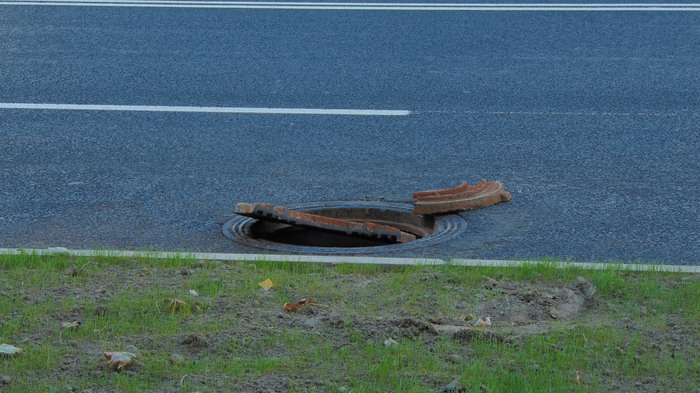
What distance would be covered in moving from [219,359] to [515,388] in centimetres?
104

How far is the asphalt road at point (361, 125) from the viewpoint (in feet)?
18.1

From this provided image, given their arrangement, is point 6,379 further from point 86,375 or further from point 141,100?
point 141,100

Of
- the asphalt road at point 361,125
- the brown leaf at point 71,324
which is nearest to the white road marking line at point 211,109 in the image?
the asphalt road at point 361,125

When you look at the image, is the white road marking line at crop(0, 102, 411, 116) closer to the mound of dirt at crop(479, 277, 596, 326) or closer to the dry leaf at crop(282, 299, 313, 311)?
the mound of dirt at crop(479, 277, 596, 326)

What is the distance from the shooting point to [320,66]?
8.90 m

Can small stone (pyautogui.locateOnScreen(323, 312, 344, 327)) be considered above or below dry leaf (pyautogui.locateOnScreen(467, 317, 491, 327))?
above

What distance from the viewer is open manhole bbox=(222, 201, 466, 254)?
5.50 m

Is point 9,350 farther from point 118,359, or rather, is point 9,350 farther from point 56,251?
point 56,251

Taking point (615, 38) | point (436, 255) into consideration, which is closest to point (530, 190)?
point (436, 255)

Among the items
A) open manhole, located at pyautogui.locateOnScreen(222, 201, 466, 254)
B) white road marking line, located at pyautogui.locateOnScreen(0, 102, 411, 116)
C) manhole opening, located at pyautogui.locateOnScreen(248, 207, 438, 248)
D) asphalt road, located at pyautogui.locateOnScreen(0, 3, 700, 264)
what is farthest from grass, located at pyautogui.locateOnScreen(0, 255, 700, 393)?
white road marking line, located at pyautogui.locateOnScreen(0, 102, 411, 116)

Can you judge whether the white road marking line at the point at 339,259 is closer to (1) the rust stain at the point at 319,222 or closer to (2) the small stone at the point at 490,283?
(2) the small stone at the point at 490,283

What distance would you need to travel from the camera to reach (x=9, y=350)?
367 cm

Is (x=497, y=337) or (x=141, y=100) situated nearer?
(x=497, y=337)

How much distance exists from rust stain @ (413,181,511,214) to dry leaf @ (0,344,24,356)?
251 centimetres
